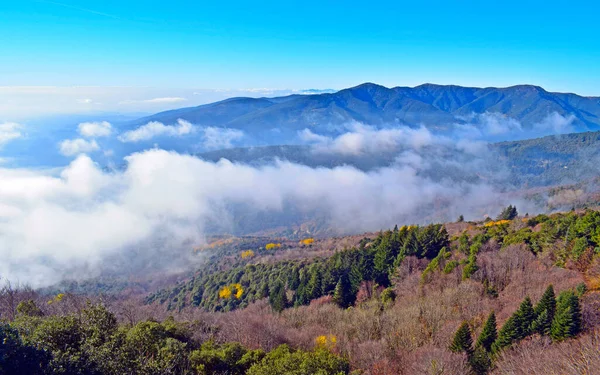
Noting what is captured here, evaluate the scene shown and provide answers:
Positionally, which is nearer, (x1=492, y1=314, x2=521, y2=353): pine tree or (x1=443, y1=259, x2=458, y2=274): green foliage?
(x1=492, y1=314, x2=521, y2=353): pine tree

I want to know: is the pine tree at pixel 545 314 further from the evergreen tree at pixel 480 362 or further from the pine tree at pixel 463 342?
the pine tree at pixel 463 342

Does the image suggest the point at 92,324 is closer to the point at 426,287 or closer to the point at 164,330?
the point at 164,330

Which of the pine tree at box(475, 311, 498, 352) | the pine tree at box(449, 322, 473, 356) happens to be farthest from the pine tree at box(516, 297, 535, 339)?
the pine tree at box(449, 322, 473, 356)

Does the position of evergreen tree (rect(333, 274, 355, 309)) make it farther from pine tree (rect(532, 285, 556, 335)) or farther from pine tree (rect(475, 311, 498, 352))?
pine tree (rect(532, 285, 556, 335))

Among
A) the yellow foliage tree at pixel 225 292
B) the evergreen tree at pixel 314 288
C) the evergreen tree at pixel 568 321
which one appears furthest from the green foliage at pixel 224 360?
the yellow foliage tree at pixel 225 292

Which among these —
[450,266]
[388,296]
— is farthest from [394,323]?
[450,266]

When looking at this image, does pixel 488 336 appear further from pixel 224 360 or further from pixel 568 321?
pixel 224 360
